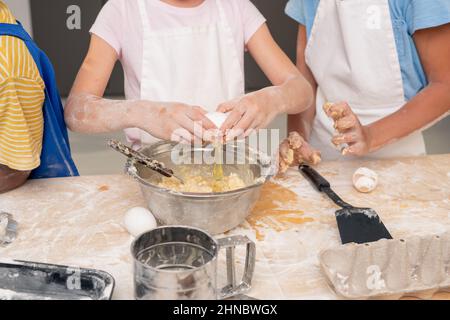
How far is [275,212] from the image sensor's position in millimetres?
1178

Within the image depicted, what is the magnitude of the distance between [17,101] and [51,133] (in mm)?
168

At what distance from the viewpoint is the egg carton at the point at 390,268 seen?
0.85m

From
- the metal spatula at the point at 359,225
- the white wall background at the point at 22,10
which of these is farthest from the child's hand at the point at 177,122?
the white wall background at the point at 22,10

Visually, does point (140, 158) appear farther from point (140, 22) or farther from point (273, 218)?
point (140, 22)

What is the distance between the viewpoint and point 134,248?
0.79 meters

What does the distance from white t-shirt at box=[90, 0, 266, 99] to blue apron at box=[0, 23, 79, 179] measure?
19 centimetres

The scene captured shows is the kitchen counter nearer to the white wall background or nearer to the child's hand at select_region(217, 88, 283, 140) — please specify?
the child's hand at select_region(217, 88, 283, 140)

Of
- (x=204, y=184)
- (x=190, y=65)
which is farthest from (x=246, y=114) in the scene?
(x=190, y=65)

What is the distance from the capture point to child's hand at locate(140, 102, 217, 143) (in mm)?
1133

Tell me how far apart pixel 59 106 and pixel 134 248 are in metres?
0.71

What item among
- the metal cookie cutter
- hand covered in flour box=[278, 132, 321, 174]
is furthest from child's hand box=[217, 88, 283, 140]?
the metal cookie cutter
